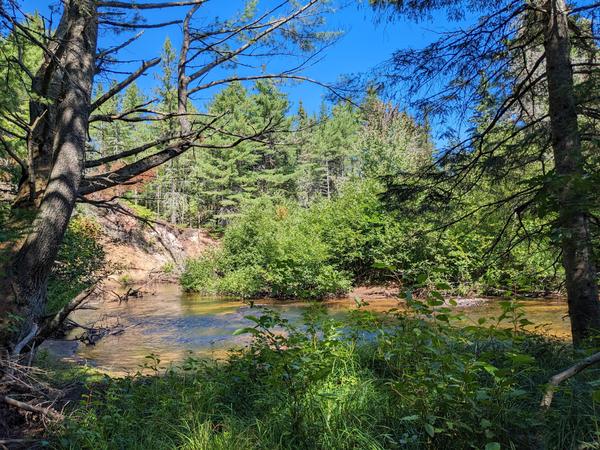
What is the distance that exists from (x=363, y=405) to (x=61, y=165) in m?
3.36

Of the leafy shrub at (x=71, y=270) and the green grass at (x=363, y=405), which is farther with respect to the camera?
the leafy shrub at (x=71, y=270)

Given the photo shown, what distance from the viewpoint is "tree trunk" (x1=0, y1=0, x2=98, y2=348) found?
11.4 feet

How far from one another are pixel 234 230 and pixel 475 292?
11592 millimetres

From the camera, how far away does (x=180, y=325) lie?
11062mm

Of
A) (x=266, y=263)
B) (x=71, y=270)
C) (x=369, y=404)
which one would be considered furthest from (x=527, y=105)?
(x=266, y=263)

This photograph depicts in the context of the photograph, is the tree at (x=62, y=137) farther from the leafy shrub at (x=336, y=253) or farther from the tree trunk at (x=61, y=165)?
the leafy shrub at (x=336, y=253)

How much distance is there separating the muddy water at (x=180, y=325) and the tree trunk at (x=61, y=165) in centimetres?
200

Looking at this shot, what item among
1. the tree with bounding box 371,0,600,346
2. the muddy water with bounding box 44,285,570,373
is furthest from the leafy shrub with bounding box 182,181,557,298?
the tree with bounding box 371,0,600,346

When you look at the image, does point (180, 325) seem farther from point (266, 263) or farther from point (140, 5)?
point (140, 5)

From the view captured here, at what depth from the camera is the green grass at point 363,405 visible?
7.30 feet

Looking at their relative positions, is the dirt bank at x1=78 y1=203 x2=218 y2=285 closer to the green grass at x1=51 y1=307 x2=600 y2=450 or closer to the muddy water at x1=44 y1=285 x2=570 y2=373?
the muddy water at x1=44 y1=285 x2=570 y2=373

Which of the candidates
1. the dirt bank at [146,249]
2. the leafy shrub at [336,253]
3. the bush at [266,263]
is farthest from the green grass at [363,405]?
the dirt bank at [146,249]

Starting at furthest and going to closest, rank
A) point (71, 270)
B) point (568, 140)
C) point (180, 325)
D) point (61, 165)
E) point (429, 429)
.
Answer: point (180, 325)
point (71, 270)
point (61, 165)
point (568, 140)
point (429, 429)

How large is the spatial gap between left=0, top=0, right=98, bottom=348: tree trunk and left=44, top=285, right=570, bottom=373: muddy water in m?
2.00
